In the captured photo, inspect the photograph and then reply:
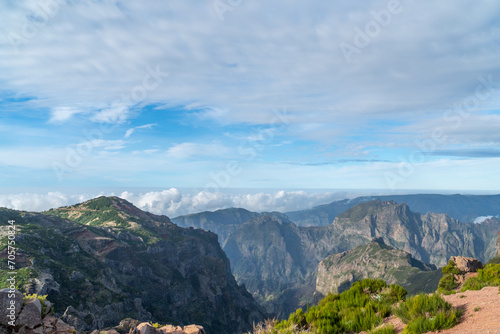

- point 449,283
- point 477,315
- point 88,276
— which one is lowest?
point 88,276

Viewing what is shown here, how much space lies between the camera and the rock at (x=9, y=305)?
46.4 feet

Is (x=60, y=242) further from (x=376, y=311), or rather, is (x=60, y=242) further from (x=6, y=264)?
(x=376, y=311)

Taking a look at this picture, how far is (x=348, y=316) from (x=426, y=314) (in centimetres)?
462

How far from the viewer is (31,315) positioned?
48.5 feet

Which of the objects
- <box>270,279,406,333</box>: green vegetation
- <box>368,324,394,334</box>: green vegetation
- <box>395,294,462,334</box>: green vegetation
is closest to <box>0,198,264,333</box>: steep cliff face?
<box>270,279,406,333</box>: green vegetation

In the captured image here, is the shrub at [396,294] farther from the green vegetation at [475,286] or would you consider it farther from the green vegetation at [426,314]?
the green vegetation at [475,286]

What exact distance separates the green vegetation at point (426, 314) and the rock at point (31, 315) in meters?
20.1

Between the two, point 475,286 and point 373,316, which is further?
point 475,286

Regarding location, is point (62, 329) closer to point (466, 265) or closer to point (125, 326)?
point (125, 326)

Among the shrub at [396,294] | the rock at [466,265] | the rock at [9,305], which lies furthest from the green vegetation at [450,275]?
the rock at [9,305]

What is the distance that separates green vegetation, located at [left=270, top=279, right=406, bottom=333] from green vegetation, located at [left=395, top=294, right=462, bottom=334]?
4.58 ft

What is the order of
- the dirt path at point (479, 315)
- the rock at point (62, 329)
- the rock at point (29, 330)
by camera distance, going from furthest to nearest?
the rock at point (62, 329), the rock at point (29, 330), the dirt path at point (479, 315)

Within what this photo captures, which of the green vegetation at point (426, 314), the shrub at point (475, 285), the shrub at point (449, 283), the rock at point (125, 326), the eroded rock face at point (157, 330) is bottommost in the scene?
the shrub at point (449, 283)

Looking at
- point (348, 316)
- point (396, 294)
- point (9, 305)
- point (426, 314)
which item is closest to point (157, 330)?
point (9, 305)
